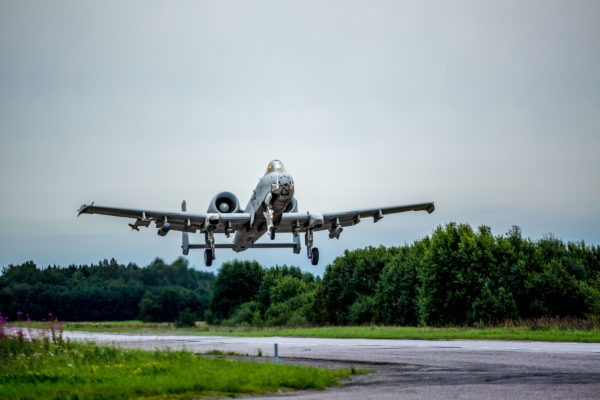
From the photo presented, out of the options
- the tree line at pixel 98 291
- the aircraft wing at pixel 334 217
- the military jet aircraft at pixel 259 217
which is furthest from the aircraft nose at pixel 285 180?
the tree line at pixel 98 291

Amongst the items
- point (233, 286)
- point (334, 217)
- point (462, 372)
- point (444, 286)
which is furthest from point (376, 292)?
point (462, 372)

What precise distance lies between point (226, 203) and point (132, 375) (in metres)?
27.3

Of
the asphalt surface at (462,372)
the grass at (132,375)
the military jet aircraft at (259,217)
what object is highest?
the military jet aircraft at (259,217)

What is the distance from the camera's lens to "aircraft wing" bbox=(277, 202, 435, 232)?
36.3m

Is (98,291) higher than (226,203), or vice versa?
(226,203)

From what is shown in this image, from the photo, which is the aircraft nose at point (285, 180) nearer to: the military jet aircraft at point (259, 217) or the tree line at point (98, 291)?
the military jet aircraft at point (259, 217)

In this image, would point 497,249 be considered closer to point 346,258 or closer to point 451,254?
point 451,254

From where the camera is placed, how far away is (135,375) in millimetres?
13742

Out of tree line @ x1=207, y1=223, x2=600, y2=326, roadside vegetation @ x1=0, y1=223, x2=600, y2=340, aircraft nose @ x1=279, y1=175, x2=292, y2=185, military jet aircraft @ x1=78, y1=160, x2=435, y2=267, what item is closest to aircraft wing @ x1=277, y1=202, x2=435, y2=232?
military jet aircraft @ x1=78, y1=160, x2=435, y2=267

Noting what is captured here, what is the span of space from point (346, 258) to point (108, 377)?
209ft

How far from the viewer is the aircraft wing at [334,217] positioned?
119 ft

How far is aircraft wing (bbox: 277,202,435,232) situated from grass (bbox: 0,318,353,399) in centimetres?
1935

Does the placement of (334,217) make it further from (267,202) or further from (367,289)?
(367,289)

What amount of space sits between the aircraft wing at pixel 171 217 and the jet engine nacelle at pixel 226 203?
1.88 metres
